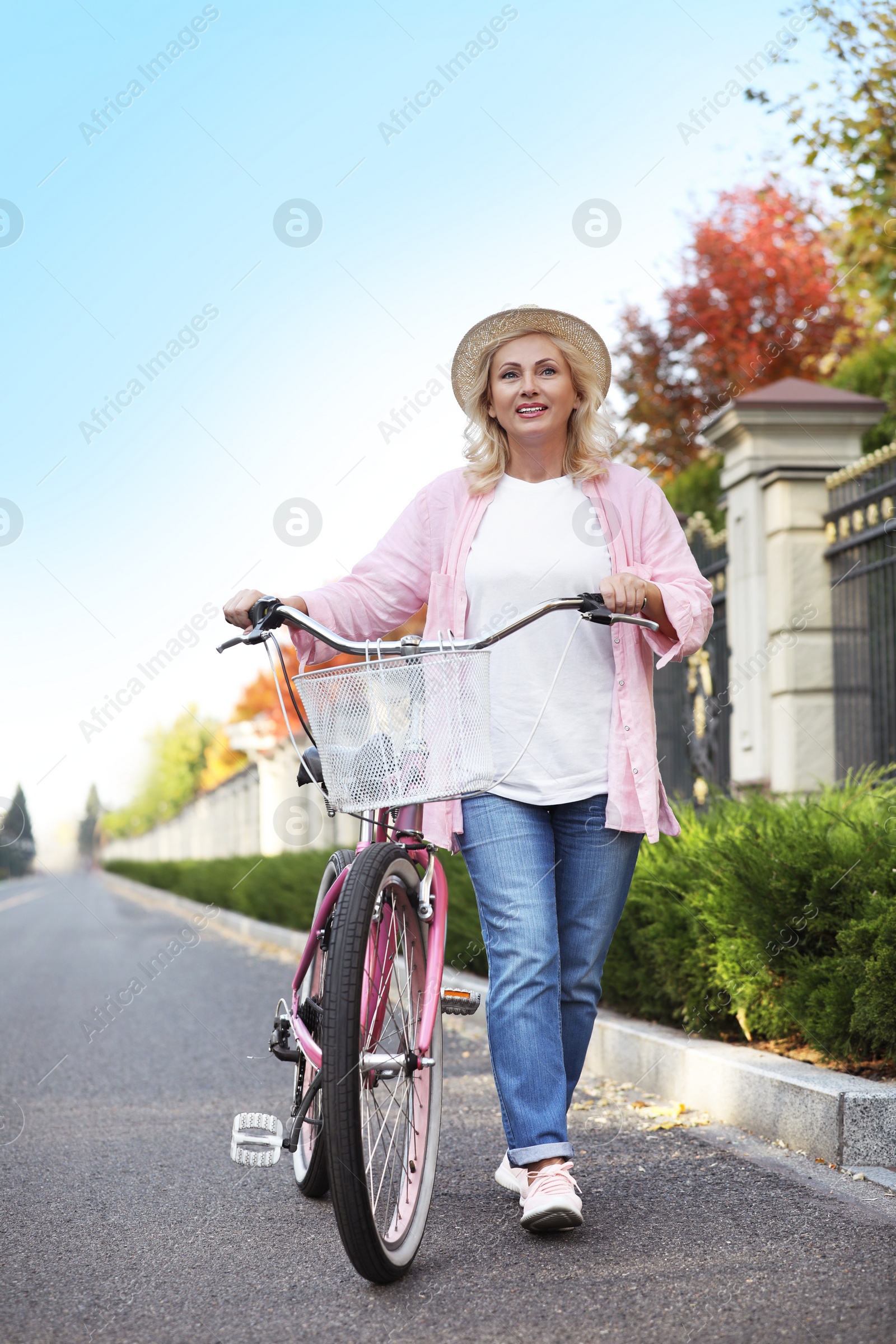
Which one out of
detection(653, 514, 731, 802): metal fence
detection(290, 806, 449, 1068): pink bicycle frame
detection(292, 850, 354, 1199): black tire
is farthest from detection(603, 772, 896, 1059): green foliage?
detection(653, 514, 731, 802): metal fence

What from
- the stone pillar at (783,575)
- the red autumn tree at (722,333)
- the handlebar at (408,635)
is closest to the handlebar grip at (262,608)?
the handlebar at (408,635)

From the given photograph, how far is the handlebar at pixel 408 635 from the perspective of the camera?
110 inches

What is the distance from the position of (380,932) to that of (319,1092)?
441mm

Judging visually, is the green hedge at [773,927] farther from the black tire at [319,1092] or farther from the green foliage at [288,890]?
the black tire at [319,1092]

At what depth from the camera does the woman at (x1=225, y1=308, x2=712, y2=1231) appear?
311 cm

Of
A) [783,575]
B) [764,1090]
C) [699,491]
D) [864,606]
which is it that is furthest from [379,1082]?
[699,491]

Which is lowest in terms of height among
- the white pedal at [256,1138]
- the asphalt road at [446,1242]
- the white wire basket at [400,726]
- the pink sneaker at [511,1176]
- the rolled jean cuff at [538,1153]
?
the asphalt road at [446,1242]

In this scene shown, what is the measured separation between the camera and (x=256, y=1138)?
2.88 meters

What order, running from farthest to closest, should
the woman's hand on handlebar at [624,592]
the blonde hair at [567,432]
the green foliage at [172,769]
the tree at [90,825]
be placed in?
the tree at [90,825] < the green foliage at [172,769] < the blonde hair at [567,432] < the woman's hand on handlebar at [624,592]

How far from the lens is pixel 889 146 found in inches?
414

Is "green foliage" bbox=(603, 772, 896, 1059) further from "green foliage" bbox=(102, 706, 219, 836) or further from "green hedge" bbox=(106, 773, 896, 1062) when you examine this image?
"green foliage" bbox=(102, 706, 219, 836)

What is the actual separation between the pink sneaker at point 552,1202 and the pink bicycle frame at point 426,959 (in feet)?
1.29

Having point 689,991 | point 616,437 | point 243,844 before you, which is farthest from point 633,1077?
point 243,844

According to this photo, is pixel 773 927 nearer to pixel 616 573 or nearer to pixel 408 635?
pixel 616 573
